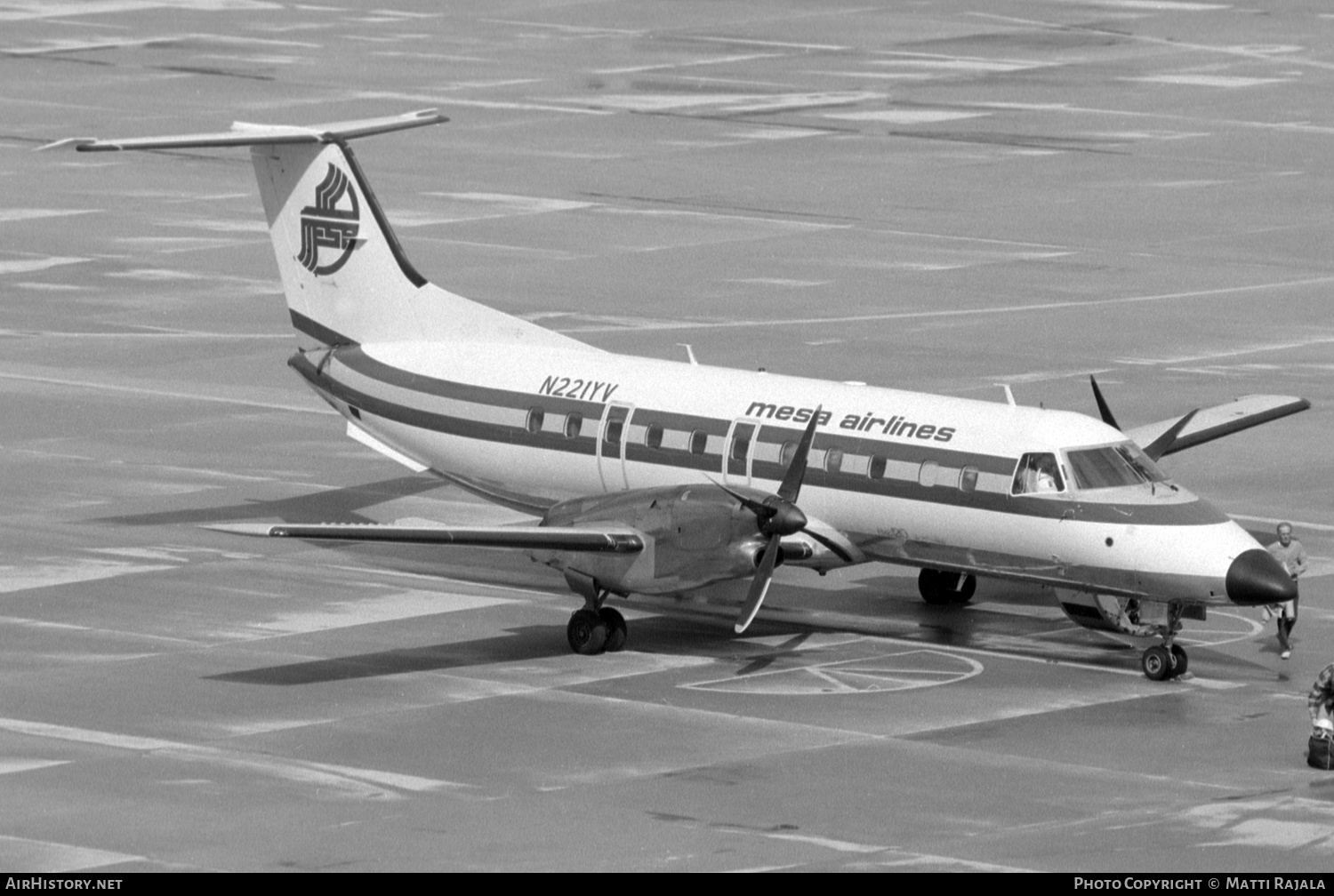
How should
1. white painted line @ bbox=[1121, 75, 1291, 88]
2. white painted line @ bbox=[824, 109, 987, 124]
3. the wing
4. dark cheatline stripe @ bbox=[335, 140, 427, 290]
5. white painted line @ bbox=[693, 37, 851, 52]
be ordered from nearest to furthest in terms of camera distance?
the wing, dark cheatline stripe @ bbox=[335, 140, 427, 290], white painted line @ bbox=[824, 109, 987, 124], white painted line @ bbox=[1121, 75, 1291, 88], white painted line @ bbox=[693, 37, 851, 52]

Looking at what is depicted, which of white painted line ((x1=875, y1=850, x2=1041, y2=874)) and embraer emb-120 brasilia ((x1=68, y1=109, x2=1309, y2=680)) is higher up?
embraer emb-120 brasilia ((x1=68, y1=109, x2=1309, y2=680))

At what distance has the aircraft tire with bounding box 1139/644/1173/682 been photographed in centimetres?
2898

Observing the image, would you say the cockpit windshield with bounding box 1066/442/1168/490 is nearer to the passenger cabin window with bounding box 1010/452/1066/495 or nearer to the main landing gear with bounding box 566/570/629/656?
the passenger cabin window with bounding box 1010/452/1066/495

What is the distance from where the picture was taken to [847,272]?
53.8m

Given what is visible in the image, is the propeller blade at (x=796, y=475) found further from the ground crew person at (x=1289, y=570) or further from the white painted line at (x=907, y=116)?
the white painted line at (x=907, y=116)

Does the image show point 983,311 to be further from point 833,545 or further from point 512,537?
point 512,537

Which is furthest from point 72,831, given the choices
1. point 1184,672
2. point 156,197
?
point 156,197

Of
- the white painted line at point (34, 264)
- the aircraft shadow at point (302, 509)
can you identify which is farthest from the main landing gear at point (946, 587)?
the white painted line at point (34, 264)

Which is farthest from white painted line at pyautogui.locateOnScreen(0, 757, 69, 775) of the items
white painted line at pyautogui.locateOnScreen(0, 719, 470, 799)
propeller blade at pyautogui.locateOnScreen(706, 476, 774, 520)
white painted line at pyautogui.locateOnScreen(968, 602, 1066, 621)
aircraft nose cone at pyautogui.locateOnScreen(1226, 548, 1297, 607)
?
aircraft nose cone at pyautogui.locateOnScreen(1226, 548, 1297, 607)

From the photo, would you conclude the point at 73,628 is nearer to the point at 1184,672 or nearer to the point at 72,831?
the point at 72,831

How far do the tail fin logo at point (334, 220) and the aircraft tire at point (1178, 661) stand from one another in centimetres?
1315

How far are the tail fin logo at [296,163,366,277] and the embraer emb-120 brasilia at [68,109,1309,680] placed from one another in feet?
2.29

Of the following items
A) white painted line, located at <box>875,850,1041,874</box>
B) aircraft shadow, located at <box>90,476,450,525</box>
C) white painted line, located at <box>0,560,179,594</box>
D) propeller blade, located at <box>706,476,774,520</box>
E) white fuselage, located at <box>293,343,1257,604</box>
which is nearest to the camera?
white painted line, located at <box>875,850,1041,874</box>

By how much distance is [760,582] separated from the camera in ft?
96.7
